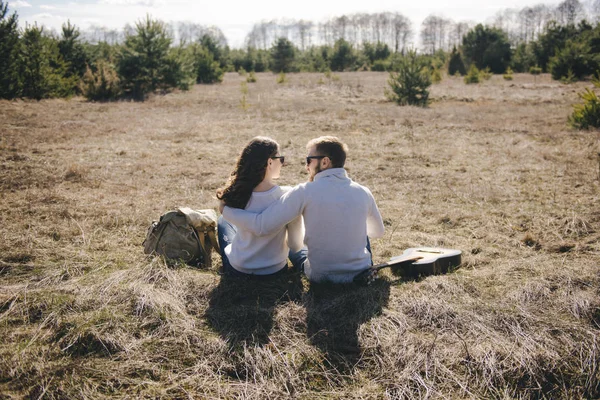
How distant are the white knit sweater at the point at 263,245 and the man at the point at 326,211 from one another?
11 cm

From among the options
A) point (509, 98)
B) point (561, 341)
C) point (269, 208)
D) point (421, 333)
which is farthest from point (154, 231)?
point (509, 98)

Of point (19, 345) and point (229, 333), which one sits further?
point (229, 333)

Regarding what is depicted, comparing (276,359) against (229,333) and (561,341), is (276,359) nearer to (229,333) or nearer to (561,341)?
(229,333)

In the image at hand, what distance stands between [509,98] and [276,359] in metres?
17.0

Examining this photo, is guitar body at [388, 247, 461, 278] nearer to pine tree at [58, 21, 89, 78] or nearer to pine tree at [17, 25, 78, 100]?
pine tree at [17, 25, 78, 100]

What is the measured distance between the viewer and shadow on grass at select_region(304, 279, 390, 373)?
8.13 feet

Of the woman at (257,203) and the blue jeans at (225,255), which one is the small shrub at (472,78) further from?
the woman at (257,203)

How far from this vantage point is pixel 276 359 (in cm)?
236

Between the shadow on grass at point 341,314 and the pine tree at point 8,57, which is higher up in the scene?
the pine tree at point 8,57

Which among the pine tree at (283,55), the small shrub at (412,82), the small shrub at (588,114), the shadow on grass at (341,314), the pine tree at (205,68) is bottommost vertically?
the shadow on grass at (341,314)

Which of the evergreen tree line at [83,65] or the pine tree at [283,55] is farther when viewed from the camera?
the pine tree at [283,55]

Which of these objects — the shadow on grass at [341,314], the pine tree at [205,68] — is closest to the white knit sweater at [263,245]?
the shadow on grass at [341,314]

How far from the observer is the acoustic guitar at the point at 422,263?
342 centimetres

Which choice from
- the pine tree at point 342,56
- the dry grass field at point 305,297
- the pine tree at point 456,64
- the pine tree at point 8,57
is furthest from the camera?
the pine tree at point 342,56
